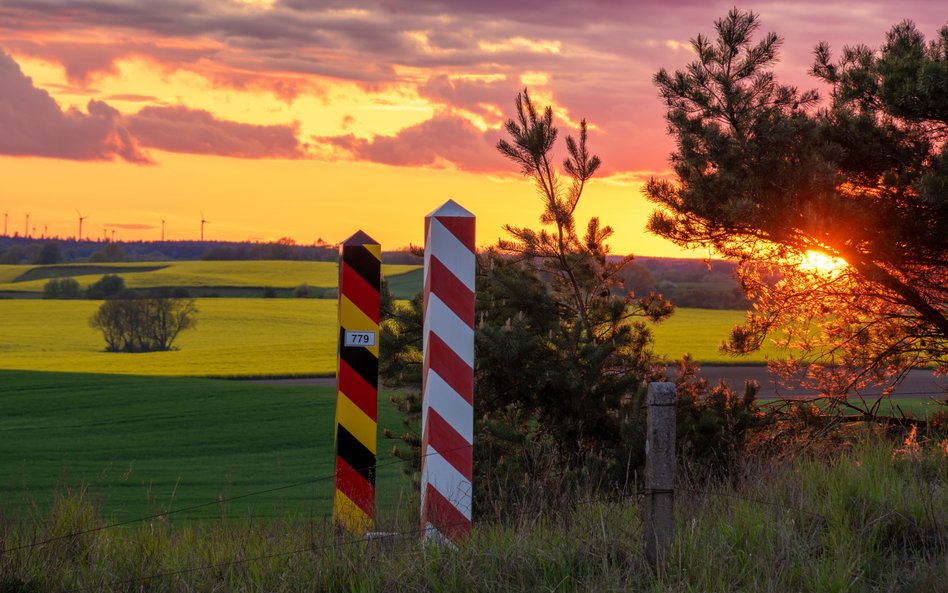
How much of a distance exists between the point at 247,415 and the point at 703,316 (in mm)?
45994

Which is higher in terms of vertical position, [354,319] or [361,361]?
[354,319]

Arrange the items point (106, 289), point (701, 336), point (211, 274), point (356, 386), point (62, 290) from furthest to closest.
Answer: point (211, 274)
point (106, 289)
point (62, 290)
point (701, 336)
point (356, 386)

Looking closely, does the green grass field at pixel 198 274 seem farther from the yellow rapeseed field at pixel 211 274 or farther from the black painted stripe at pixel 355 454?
the black painted stripe at pixel 355 454

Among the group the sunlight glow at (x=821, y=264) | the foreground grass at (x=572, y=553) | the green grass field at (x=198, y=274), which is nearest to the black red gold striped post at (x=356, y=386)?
the foreground grass at (x=572, y=553)

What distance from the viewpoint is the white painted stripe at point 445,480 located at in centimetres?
568

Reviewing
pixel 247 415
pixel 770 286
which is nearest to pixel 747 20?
pixel 770 286

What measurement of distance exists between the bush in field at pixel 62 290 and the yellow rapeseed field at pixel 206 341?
7.34m

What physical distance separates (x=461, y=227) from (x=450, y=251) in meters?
0.14

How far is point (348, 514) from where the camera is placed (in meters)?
6.36

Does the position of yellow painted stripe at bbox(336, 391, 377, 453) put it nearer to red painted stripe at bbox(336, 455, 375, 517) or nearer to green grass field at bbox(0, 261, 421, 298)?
red painted stripe at bbox(336, 455, 375, 517)

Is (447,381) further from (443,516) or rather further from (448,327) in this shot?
(443,516)

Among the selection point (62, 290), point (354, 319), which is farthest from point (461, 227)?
point (62, 290)

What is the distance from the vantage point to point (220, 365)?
144 feet

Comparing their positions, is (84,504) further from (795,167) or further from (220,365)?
(220,365)
